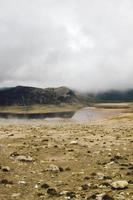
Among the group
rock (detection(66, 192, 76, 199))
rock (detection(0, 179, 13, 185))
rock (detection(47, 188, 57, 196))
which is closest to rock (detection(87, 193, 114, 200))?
rock (detection(66, 192, 76, 199))

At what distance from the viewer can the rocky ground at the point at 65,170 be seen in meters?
17.2

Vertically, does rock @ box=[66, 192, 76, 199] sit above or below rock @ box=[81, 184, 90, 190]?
below

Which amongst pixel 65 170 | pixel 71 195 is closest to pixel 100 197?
pixel 71 195

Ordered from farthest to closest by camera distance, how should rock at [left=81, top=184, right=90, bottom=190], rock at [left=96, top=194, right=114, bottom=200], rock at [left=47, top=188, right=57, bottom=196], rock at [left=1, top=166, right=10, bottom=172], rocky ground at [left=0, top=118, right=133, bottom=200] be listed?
rock at [left=1, top=166, right=10, bottom=172] < rock at [left=81, top=184, right=90, bottom=190] < rocky ground at [left=0, top=118, right=133, bottom=200] < rock at [left=47, top=188, right=57, bottom=196] < rock at [left=96, top=194, right=114, bottom=200]

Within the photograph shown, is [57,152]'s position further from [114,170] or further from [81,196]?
[81,196]

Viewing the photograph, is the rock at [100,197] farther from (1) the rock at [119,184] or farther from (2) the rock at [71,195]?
(1) the rock at [119,184]

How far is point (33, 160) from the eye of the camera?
2503 cm

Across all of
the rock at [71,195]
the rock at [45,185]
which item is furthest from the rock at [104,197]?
the rock at [45,185]

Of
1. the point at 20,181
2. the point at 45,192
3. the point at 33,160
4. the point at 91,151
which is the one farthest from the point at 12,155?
the point at 45,192

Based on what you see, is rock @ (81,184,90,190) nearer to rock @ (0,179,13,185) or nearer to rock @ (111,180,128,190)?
rock @ (111,180,128,190)

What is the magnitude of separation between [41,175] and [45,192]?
341cm

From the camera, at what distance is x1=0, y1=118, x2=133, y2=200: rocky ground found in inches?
679

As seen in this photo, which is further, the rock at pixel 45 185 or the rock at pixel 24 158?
the rock at pixel 24 158

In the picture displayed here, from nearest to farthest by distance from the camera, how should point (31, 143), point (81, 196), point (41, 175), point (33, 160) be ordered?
point (81, 196), point (41, 175), point (33, 160), point (31, 143)
